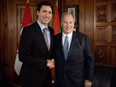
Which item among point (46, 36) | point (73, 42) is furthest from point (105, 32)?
point (46, 36)

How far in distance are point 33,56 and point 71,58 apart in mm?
400

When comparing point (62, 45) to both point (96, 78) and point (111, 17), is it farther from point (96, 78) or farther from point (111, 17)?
point (111, 17)

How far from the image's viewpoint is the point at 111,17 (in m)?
3.42

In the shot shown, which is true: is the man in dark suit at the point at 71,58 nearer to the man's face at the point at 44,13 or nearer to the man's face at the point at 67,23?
the man's face at the point at 67,23

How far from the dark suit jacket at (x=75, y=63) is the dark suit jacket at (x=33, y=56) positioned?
15cm

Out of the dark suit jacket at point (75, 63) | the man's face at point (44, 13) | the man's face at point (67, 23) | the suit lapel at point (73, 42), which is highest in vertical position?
the man's face at point (44, 13)

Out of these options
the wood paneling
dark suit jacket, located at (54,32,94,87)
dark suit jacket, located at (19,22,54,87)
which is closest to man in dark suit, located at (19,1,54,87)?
dark suit jacket, located at (19,22,54,87)

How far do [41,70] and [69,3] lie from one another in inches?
87.6

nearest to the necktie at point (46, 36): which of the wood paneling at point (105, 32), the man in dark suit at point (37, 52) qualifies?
the man in dark suit at point (37, 52)

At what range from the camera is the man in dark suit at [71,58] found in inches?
81.3

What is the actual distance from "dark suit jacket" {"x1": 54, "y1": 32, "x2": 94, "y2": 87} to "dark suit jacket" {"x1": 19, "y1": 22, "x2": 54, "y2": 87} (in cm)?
15

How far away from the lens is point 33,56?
1.92 m

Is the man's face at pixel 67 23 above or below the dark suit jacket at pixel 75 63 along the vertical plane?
above

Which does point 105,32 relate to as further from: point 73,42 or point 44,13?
point 44,13
